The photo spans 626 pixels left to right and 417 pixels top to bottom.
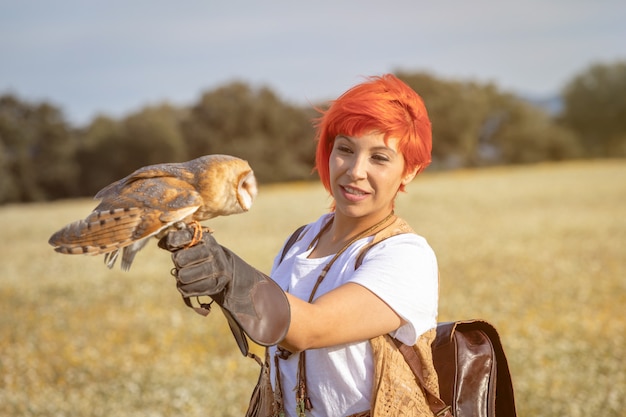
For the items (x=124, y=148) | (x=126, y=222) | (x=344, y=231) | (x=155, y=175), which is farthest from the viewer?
(x=124, y=148)

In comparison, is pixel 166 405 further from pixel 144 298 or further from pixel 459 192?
pixel 459 192

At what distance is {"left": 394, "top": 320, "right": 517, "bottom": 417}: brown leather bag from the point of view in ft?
10.6

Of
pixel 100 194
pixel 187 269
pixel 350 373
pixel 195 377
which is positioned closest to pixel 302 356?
pixel 350 373

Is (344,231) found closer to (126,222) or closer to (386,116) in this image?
(386,116)

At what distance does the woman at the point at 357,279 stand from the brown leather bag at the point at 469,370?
24 cm

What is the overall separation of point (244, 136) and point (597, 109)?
1427 inches

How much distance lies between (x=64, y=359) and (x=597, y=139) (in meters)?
68.2

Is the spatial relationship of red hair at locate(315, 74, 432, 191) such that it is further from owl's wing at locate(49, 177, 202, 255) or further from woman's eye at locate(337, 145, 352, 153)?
owl's wing at locate(49, 177, 202, 255)

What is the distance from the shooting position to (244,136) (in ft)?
181

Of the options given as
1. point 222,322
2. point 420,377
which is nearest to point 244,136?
point 222,322

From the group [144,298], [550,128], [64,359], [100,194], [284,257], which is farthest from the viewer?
[550,128]

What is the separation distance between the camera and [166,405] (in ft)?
27.7

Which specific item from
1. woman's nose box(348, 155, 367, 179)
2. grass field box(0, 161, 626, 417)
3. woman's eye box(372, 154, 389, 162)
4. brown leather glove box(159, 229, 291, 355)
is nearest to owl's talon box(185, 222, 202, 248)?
brown leather glove box(159, 229, 291, 355)

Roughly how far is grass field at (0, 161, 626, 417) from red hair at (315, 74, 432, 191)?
5.72 m
